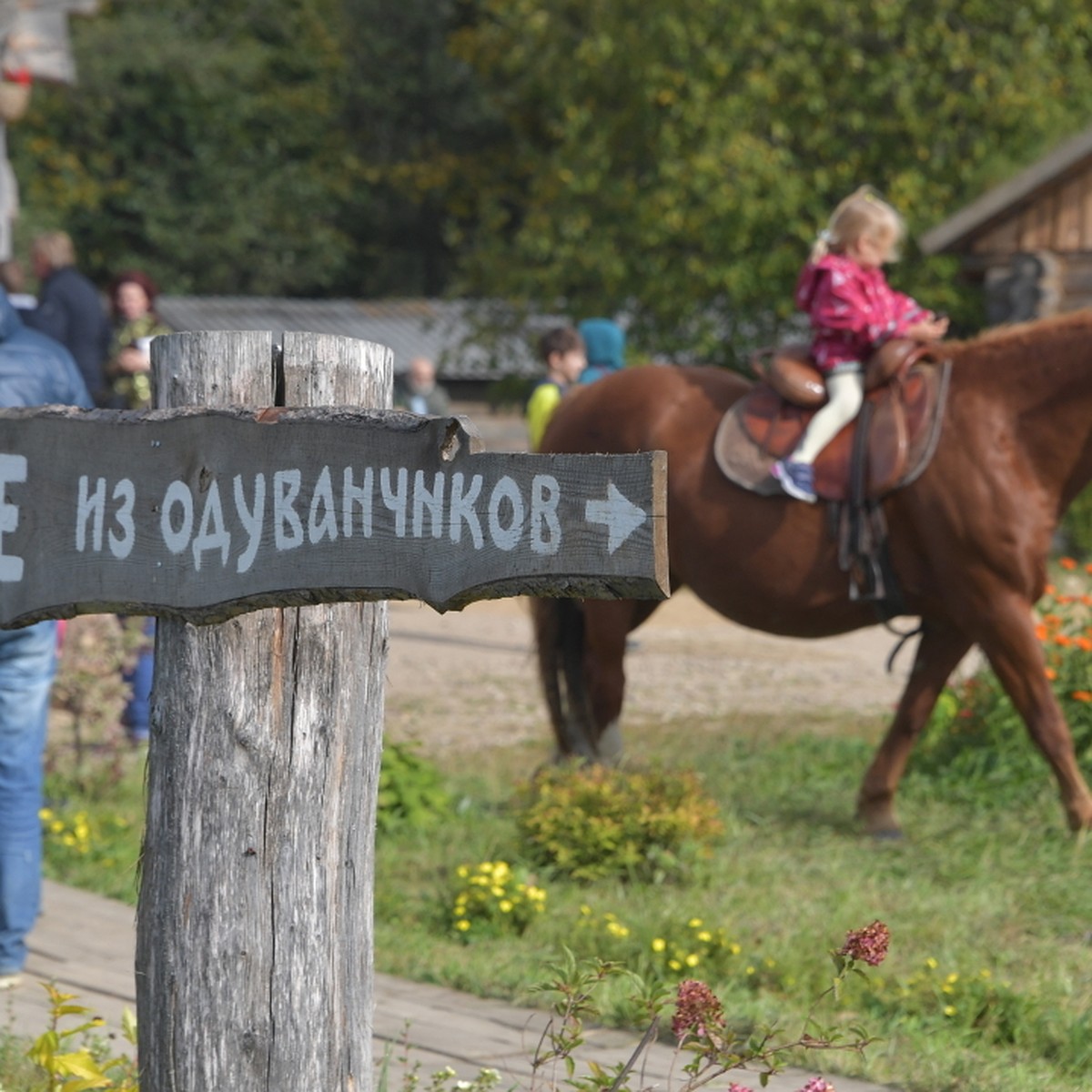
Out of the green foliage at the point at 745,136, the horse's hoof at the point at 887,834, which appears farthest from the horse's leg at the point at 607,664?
the green foliage at the point at 745,136

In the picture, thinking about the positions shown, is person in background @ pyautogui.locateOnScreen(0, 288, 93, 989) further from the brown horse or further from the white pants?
the white pants

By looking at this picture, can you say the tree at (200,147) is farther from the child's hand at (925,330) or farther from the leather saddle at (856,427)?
the child's hand at (925,330)

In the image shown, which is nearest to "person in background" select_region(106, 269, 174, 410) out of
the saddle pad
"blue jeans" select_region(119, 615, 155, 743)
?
"blue jeans" select_region(119, 615, 155, 743)

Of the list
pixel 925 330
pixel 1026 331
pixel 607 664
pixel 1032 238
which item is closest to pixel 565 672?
pixel 607 664

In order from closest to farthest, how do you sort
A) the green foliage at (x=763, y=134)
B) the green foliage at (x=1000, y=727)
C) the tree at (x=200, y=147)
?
1. the green foliage at (x=1000, y=727)
2. the green foliage at (x=763, y=134)
3. the tree at (x=200, y=147)

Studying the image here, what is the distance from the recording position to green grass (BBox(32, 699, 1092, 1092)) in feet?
13.3

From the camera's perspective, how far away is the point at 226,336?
2.67 m

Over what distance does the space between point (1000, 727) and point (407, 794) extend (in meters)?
2.42

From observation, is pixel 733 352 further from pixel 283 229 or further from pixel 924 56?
pixel 283 229

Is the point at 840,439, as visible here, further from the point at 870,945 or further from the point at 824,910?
the point at 870,945

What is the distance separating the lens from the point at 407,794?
21.0 ft

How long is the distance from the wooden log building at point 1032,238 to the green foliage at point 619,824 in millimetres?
10783

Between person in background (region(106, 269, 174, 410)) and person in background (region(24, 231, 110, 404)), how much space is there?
0.80m

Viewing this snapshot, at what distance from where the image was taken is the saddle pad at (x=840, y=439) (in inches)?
237
